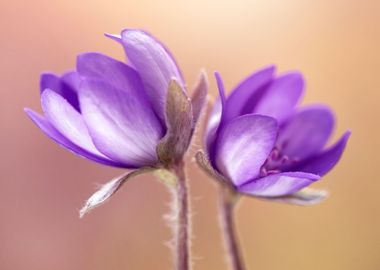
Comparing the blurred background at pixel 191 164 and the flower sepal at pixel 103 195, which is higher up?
the flower sepal at pixel 103 195

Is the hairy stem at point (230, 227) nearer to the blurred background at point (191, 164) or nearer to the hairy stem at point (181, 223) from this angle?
the hairy stem at point (181, 223)

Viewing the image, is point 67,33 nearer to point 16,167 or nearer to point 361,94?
point 16,167

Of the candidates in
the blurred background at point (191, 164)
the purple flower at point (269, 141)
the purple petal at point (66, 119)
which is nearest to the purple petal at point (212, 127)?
the purple flower at point (269, 141)

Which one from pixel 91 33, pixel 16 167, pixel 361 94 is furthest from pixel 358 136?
pixel 16 167

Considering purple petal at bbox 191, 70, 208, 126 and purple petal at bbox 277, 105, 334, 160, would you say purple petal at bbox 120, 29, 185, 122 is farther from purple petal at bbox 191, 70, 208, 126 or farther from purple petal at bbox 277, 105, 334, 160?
purple petal at bbox 277, 105, 334, 160

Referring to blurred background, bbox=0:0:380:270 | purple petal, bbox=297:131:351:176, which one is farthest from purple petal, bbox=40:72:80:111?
blurred background, bbox=0:0:380:270

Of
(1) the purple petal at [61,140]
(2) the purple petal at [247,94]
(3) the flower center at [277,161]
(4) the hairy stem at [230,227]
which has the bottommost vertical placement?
(4) the hairy stem at [230,227]
